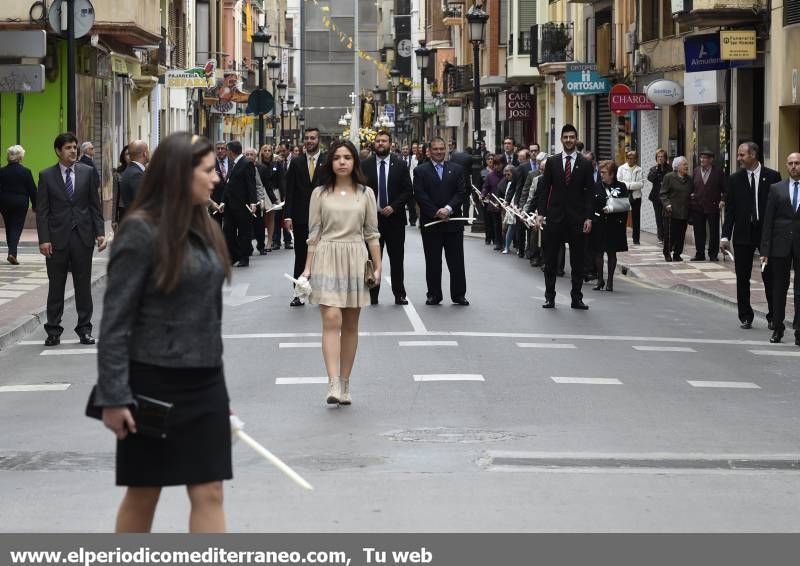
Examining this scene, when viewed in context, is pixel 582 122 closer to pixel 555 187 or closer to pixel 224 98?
pixel 224 98

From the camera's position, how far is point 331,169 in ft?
40.2

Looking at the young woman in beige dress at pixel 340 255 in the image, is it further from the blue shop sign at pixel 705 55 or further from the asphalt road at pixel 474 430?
the blue shop sign at pixel 705 55

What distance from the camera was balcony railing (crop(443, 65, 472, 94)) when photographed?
72.6 m

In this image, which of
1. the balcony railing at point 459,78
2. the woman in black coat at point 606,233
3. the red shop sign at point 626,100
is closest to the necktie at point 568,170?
the woman in black coat at point 606,233

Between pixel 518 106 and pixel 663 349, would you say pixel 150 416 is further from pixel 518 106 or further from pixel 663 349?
pixel 518 106

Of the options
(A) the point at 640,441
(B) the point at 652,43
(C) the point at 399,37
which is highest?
(C) the point at 399,37

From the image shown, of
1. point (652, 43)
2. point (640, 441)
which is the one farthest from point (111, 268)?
point (652, 43)

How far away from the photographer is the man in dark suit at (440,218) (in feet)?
64.7

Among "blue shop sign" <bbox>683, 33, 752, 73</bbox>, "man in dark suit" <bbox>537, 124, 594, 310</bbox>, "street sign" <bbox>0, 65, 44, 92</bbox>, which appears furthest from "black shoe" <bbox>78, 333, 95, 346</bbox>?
"blue shop sign" <bbox>683, 33, 752, 73</bbox>

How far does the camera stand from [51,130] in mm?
36125

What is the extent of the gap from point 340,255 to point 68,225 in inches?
182

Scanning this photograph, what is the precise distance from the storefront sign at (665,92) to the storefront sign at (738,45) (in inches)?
225

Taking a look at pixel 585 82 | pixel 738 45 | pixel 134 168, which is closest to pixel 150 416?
pixel 134 168

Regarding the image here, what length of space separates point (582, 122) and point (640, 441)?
40008 mm
